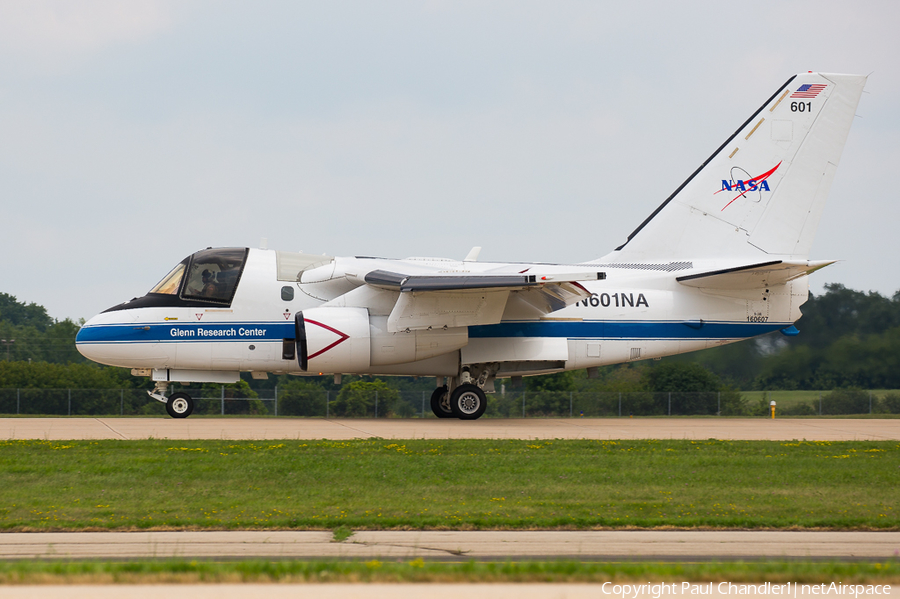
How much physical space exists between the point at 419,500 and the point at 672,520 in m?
2.86

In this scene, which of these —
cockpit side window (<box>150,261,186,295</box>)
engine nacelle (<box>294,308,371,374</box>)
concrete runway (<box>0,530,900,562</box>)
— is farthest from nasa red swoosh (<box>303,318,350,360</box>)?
concrete runway (<box>0,530,900,562</box>)

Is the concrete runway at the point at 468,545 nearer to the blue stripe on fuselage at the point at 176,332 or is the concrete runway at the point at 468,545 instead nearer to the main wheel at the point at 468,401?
the blue stripe on fuselage at the point at 176,332

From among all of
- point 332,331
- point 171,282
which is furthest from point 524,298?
point 171,282

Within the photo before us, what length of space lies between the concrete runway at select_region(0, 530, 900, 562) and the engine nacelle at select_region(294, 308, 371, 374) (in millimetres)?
10986

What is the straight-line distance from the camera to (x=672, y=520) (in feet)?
28.8

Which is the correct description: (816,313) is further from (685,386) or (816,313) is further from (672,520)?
(672,520)

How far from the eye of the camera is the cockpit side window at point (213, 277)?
20016 millimetres

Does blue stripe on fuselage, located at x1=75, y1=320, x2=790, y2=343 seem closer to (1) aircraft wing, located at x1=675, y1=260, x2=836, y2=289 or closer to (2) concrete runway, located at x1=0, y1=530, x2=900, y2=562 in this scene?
(1) aircraft wing, located at x1=675, y1=260, x2=836, y2=289

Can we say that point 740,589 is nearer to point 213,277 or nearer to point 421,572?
point 421,572

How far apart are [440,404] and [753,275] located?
876cm

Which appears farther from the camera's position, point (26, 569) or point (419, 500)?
point (419, 500)

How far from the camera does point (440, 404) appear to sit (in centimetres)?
2267

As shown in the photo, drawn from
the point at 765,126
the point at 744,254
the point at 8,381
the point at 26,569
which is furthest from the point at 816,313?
the point at 8,381

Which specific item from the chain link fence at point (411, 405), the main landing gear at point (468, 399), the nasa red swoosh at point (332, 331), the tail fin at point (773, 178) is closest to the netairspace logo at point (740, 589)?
the nasa red swoosh at point (332, 331)
